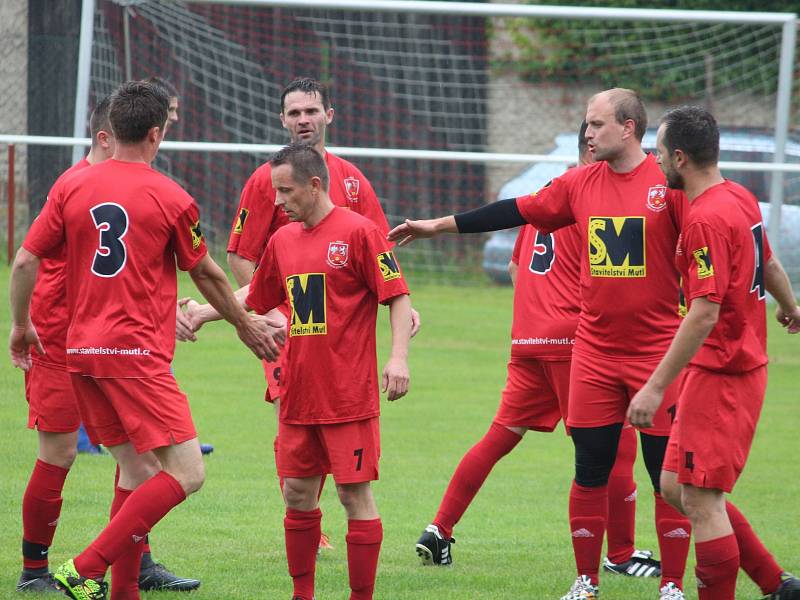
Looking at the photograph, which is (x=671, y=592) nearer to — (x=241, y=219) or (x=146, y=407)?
(x=146, y=407)

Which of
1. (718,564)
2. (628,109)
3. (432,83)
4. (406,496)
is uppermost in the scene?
(432,83)

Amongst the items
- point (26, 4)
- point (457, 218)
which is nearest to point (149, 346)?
point (457, 218)

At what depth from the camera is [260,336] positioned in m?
5.21

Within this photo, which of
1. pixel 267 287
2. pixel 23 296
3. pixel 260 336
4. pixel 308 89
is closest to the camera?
pixel 23 296

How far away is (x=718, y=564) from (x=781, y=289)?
118cm

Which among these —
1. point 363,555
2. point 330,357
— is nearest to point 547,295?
point 330,357

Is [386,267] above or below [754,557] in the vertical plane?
above

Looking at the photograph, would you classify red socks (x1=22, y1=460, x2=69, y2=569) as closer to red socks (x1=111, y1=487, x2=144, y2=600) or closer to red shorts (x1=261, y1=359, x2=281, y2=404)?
red socks (x1=111, y1=487, x2=144, y2=600)

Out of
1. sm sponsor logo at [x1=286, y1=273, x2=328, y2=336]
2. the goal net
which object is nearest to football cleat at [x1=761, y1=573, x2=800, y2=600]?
sm sponsor logo at [x1=286, y1=273, x2=328, y2=336]

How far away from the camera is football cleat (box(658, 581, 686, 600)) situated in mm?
5414

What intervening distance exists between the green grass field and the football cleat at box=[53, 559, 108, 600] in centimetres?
82

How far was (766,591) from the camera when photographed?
5332 mm

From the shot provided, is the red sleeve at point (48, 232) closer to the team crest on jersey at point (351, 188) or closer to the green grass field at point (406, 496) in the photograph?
the green grass field at point (406, 496)

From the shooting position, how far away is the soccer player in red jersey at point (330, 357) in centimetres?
499
